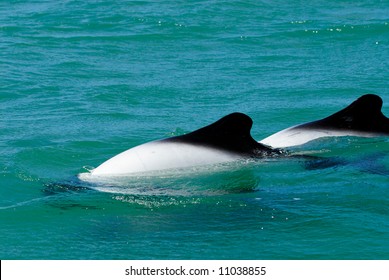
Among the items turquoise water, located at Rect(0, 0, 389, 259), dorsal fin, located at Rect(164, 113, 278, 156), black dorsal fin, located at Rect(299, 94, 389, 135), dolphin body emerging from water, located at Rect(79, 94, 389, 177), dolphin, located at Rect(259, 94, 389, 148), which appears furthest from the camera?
black dorsal fin, located at Rect(299, 94, 389, 135)

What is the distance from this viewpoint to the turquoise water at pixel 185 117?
1012 centimetres

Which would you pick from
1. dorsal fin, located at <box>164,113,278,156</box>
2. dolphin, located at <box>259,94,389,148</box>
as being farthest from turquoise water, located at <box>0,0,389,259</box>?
dorsal fin, located at <box>164,113,278,156</box>

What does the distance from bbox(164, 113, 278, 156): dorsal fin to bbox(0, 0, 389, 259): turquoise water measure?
29 cm

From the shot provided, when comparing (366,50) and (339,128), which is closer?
(339,128)

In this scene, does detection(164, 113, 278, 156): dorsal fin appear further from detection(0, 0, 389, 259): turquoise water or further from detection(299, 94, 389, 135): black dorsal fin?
detection(299, 94, 389, 135): black dorsal fin

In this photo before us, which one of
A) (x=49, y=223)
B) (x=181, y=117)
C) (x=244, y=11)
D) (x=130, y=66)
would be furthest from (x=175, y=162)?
(x=244, y=11)

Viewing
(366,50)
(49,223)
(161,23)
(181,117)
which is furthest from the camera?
(161,23)

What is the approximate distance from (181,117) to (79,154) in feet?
10.9

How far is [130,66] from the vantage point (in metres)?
21.2

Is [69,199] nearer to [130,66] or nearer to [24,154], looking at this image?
[24,154]

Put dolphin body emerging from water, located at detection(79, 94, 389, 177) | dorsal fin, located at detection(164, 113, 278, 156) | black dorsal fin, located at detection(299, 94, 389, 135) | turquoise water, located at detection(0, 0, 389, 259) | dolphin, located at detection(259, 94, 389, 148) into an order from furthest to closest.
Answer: black dorsal fin, located at detection(299, 94, 389, 135) → dolphin, located at detection(259, 94, 389, 148) → dorsal fin, located at detection(164, 113, 278, 156) → dolphin body emerging from water, located at detection(79, 94, 389, 177) → turquoise water, located at detection(0, 0, 389, 259)

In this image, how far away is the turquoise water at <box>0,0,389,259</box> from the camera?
10.1 m

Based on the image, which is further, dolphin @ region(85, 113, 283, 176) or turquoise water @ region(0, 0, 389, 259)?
dolphin @ region(85, 113, 283, 176)

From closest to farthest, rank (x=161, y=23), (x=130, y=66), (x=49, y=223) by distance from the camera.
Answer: (x=49, y=223), (x=130, y=66), (x=161, y=23)
